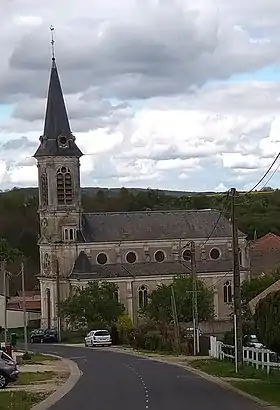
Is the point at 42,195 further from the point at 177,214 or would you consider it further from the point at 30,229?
the point at 30,229

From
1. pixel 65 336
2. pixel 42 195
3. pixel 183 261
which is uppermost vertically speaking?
pixel 42 195

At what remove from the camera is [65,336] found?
92.8 meters

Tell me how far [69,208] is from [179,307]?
23.7m

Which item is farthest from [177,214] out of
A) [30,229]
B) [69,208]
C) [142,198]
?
[142,198]

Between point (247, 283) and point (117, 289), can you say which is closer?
point (247, 283)

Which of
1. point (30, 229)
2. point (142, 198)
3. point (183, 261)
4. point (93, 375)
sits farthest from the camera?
point (142, 198)

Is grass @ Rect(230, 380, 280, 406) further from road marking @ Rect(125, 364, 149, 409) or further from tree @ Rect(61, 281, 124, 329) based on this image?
tree @ Rect(61, 281, 124, 329)

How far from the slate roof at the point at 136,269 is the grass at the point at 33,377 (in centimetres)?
5816

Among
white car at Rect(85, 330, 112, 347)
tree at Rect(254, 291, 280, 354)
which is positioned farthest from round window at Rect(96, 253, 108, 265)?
tree at Rect(254, 291, 280, 354)

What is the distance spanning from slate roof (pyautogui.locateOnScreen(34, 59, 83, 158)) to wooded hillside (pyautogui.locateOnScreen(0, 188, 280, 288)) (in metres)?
20.6

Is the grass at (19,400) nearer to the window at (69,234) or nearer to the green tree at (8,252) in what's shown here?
the window at (69,234)

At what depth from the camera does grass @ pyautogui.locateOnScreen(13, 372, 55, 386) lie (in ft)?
130

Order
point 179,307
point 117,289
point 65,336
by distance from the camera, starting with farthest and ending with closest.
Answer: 1. point 117,289
2. point 65,336
3. point 179,307

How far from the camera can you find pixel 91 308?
9425 centimetres
